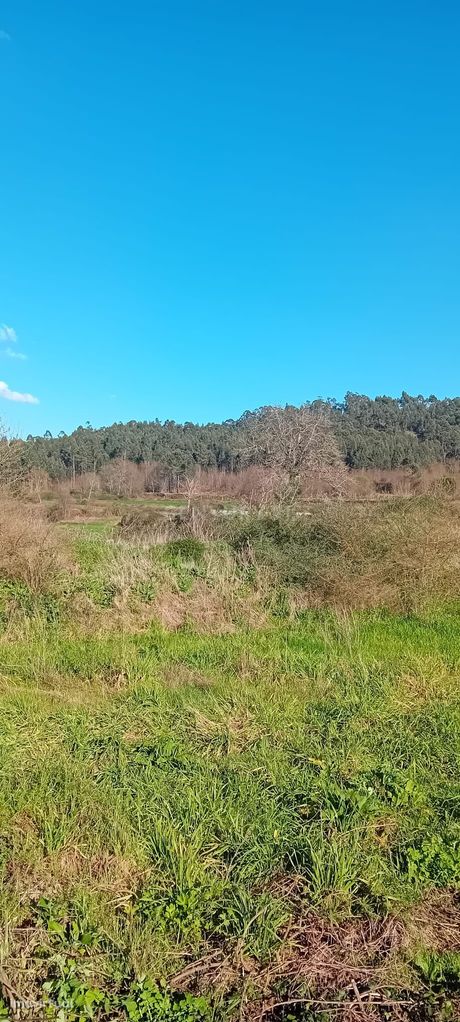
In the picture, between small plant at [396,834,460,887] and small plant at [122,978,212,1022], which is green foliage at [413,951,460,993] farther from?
small plant at [122,978,212,1022]

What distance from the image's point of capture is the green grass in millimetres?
2963

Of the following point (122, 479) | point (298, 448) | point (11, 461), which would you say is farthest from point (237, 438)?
point (11, 461)

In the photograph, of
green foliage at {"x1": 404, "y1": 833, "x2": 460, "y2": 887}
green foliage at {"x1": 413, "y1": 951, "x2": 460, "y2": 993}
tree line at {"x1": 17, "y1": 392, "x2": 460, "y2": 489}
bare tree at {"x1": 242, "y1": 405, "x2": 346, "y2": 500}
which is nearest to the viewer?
green foliage at {"x1": 413, "y1": 951, "x2": 460, "y2": 993}

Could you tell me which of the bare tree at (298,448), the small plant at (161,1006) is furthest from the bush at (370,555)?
the bare tree at (298,448)

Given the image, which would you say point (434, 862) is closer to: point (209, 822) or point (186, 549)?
point (209, 822)

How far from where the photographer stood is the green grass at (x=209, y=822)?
2.96m

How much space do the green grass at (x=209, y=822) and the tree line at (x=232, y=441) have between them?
5954 cm

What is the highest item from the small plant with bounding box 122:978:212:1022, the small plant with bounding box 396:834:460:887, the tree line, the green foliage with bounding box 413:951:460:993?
the tree line

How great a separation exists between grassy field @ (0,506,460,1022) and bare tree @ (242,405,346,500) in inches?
1281

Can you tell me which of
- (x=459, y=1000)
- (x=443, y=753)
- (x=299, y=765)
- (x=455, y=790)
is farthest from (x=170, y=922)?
(x=443, y=753)

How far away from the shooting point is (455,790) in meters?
4.38

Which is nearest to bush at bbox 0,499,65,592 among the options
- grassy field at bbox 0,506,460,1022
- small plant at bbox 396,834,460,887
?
grassy field at bbox 0,506,460,1022

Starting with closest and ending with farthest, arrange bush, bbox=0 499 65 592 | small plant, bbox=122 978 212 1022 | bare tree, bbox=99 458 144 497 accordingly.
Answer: small plant, bbox=122 978 212 1022, bush, bbox=0 499 65 592, bare tree, bbox=99 458 144 497

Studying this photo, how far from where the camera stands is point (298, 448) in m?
42.2
